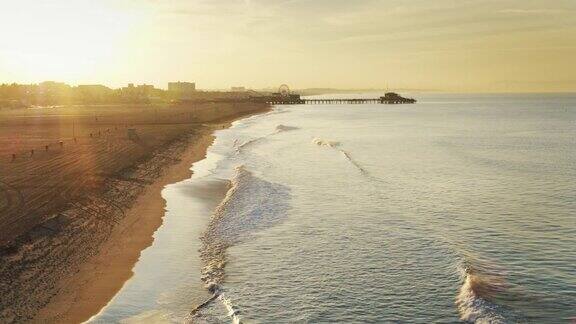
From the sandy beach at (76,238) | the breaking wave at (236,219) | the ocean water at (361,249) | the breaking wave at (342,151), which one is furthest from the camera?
the breaking wave at (342,151)

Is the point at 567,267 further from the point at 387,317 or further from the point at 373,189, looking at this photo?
the point at 373,189

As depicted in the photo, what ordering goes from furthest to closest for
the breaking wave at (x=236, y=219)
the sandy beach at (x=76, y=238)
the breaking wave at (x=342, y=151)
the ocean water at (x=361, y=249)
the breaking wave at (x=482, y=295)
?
1. the breaking wave at (x=342, y=151)
2. the breaking wave at (x=236, y=219)
3. the ocean water at (x=361, y=249)
4. the sandy beach at (x=76, y=238)
5. the breaking wave at (x=482, y=295)

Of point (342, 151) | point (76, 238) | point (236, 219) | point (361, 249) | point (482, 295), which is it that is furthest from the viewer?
point (342, 151)

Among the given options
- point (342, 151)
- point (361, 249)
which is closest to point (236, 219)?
point (361, 249)

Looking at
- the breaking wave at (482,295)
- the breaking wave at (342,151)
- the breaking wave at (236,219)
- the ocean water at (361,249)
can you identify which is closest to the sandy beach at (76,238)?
the ocean water at (361,249)

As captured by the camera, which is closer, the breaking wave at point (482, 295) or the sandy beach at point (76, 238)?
the breaking wave at point (482, 295)

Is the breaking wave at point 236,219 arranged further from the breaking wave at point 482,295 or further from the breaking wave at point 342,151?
the breaking wave at point 342,151

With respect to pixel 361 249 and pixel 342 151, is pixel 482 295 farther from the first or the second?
pixel 342 151
